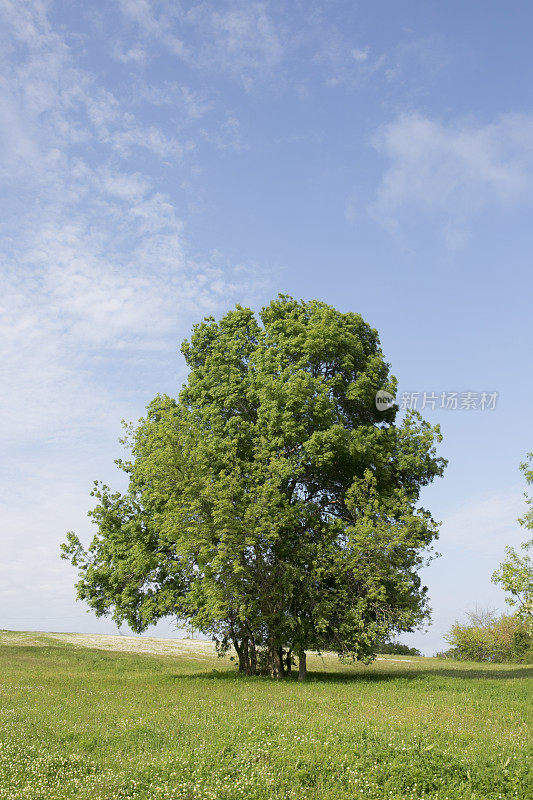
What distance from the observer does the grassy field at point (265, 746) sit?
1165 centimetres

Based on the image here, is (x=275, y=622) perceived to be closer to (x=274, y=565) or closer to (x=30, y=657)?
(x=274, y=565)

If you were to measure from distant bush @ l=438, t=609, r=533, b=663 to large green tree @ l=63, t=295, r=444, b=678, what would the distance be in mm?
44420

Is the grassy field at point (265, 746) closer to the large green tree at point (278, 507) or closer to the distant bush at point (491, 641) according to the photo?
the large green tree at point (278, 507)

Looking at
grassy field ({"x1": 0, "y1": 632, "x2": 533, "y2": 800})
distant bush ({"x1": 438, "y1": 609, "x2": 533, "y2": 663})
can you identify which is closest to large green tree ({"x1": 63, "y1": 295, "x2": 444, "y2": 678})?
grassy field ({"x1": 0, "y1": 632, "x2": 533, "y2": 800})

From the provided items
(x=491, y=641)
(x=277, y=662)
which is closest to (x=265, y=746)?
(x=277, y=662)

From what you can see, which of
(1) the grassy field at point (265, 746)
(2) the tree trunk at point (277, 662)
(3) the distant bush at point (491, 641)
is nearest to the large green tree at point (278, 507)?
(2) the tree trunk at point (277, 662)

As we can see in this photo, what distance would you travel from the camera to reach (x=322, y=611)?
96.4 feet

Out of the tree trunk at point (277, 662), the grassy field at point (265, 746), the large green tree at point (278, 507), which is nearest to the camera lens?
the grassy field at point (265, 746)

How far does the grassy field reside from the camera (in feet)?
38.2

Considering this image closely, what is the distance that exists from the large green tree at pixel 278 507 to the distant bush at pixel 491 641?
146ft

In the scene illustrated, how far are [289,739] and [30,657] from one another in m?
38.0

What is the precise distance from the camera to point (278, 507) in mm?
30906

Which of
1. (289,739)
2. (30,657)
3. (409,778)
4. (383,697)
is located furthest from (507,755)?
(30,657)

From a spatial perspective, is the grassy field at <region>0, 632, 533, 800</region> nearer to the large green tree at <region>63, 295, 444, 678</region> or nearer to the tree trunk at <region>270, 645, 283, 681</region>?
the large green tree at <region>63, 295, 444, 678</region>
